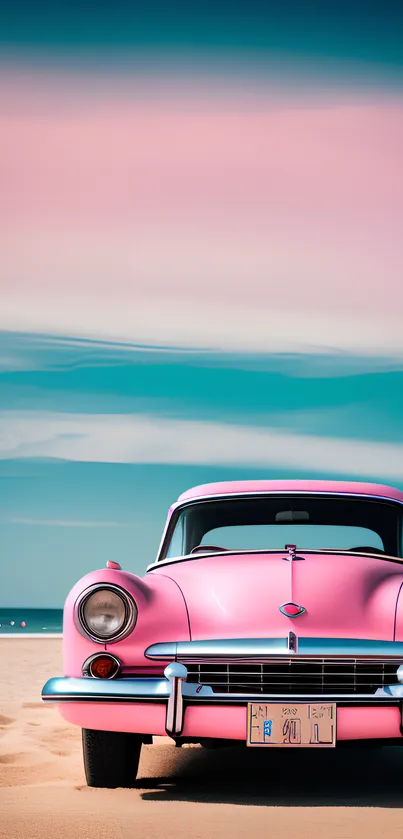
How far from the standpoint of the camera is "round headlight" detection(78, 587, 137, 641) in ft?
14.2

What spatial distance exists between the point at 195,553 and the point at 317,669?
50.3 inches

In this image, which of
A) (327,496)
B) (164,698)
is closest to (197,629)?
(164,698)

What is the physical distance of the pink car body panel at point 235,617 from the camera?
412cm

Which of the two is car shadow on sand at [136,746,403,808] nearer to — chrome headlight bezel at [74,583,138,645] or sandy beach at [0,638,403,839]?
sandy beach at [0,638,403,839]

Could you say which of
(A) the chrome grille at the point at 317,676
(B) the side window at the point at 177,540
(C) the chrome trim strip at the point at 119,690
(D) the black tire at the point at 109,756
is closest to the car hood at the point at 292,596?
(A) the chrome grille at the point at 317,676

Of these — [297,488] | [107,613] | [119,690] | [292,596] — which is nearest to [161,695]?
[119,690]

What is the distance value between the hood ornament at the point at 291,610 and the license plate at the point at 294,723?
0.39 metres

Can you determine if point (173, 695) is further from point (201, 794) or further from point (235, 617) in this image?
point (201, 794)

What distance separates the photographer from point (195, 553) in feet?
17.3

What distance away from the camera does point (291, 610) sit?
14.1ft

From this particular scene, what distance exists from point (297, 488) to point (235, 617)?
63.2 inches

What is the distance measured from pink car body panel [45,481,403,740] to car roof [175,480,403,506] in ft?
3.65

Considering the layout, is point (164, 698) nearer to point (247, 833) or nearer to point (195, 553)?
point (247, 833)

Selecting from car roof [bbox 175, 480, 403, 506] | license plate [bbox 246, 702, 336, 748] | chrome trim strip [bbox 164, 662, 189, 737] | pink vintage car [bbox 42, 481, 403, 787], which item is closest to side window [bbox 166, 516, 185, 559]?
car roof [bbox 175, 480, 403, 506]
